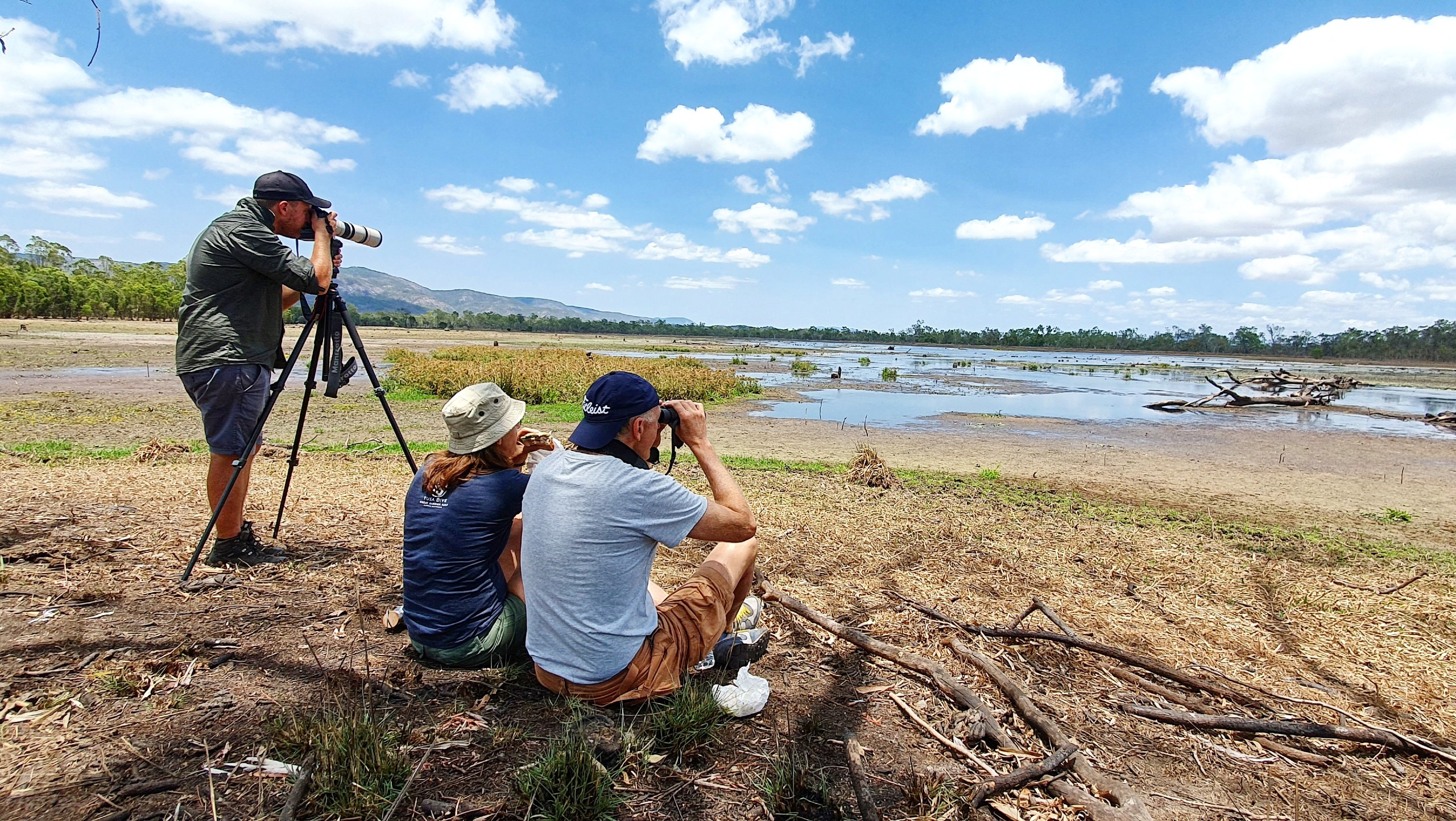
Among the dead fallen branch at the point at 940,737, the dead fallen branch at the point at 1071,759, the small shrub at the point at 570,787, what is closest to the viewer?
the small shrub at the point at 570,787

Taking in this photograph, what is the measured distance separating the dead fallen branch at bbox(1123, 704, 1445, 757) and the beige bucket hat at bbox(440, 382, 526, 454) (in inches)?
121

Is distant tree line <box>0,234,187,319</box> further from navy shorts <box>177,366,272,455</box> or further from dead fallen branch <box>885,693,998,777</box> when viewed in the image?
dead fallen branch <box>885,693,998,777</box>

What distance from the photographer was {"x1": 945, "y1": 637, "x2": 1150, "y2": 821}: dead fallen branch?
7.51ft

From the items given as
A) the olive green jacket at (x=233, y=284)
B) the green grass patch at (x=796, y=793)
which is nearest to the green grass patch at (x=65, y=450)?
the olive green jacket at (x=233, y=284)

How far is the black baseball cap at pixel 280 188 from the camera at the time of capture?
12.5 ft

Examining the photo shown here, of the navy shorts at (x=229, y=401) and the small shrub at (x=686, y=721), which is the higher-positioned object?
the navy shorts at (x=229, y=401)

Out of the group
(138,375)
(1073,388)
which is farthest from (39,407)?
(1073,388)

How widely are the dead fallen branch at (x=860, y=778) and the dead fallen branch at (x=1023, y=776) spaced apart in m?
0.37

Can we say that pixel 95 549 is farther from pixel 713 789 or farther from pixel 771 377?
pixel 771 377

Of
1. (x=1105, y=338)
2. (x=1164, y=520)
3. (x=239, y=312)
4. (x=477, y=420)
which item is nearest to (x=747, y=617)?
(x=477, y=420)

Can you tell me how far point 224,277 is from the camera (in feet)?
12.1

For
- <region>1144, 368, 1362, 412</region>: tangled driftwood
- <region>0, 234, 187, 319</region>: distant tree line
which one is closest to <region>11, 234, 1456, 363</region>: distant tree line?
<region>0, 234, 187, 319</region>: distant tree line

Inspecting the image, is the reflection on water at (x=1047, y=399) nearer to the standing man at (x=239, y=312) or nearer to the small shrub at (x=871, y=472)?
the small shrub at (x=871, y=472)

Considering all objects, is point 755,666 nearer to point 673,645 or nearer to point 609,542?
point 673,645
